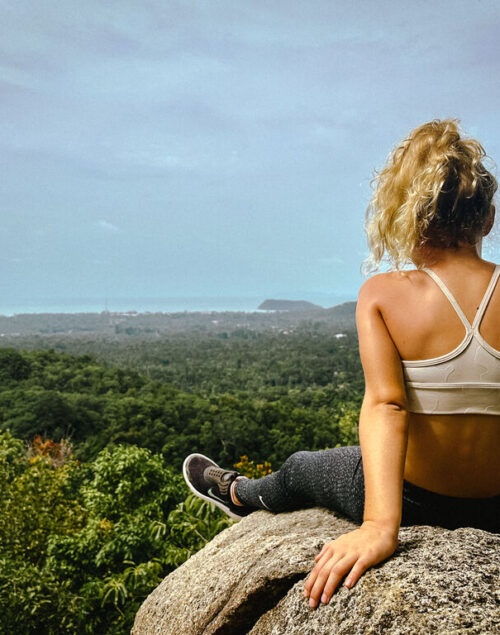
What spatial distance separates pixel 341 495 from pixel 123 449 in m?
7.69

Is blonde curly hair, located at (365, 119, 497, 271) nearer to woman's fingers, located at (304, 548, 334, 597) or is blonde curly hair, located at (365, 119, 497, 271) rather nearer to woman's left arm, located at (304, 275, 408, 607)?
woman's left arm, located at (304, 275, 408, 607)

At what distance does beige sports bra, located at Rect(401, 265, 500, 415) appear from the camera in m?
1.44

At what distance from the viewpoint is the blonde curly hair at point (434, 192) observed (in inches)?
58.6

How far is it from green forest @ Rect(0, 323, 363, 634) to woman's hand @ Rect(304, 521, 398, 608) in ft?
10.8

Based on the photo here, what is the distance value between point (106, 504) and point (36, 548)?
2.14 meters

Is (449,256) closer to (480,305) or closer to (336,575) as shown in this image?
(480,305)

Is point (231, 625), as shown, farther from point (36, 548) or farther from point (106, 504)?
point (36, 548)

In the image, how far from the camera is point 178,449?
28.7 m

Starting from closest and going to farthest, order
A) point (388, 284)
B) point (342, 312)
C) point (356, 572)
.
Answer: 1. point (356, 572)
2. point (388, 284)
3. point (342, 312)

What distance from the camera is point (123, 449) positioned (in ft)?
29.6

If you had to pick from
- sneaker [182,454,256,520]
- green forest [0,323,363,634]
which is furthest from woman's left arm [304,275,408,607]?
green forest [0,323,363,634]

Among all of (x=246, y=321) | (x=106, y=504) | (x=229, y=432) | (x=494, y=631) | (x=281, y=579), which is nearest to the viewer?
(x=494, y=631)

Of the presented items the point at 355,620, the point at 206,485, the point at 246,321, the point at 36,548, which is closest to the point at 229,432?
the point at 36,548

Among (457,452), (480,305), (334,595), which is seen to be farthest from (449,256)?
(334,595)
